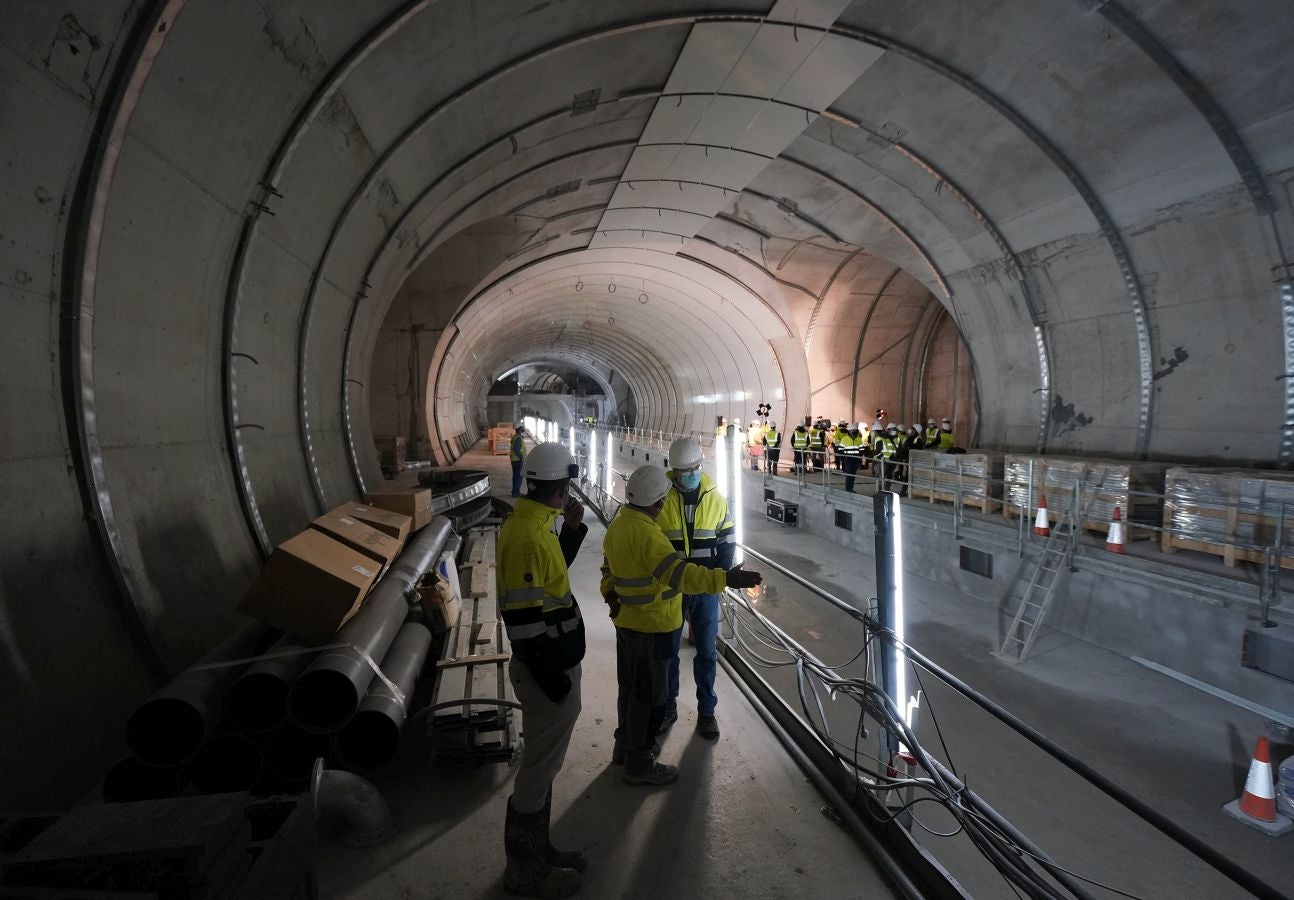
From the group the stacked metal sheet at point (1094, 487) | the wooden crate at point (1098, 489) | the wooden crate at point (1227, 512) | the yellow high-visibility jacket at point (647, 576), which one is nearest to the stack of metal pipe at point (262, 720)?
the yellow high-visibility jacket at point (647, 576)

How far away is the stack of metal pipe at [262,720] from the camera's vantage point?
10.3 ft

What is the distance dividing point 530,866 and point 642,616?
1.30 meters

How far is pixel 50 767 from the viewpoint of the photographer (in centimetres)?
304

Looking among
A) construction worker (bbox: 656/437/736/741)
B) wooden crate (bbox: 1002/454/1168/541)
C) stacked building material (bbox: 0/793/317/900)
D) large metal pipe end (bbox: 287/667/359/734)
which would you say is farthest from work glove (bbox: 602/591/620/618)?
wooden crate (bbox: 1002/454/1168/541)

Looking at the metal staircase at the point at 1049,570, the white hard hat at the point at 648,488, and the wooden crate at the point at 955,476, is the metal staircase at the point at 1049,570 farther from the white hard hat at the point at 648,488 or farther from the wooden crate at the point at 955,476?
the white hard hat at the point at 648,488

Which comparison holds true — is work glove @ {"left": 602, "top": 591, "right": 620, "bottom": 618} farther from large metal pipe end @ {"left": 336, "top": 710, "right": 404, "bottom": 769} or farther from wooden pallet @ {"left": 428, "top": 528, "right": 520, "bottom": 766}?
large metal pipe end @ {"left": 336, "top": 710, "right": 404, "bottom": 769}

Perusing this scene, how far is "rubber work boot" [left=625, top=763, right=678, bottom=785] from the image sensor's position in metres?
3.63

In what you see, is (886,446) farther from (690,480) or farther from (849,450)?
(690,480)

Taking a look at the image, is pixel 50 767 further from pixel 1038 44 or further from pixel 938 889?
pixel 1038 44

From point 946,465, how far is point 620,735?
8.84 metres

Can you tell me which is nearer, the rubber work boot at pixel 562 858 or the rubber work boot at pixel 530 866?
the rubber work boot at pixel 530 866

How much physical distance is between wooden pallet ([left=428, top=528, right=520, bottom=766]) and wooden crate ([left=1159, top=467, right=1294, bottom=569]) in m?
6.83

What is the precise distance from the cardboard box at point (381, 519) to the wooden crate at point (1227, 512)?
7.98 meters

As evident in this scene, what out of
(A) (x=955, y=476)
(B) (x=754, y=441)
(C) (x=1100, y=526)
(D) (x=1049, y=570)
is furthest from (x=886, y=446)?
(B) (x=754, y=441)
